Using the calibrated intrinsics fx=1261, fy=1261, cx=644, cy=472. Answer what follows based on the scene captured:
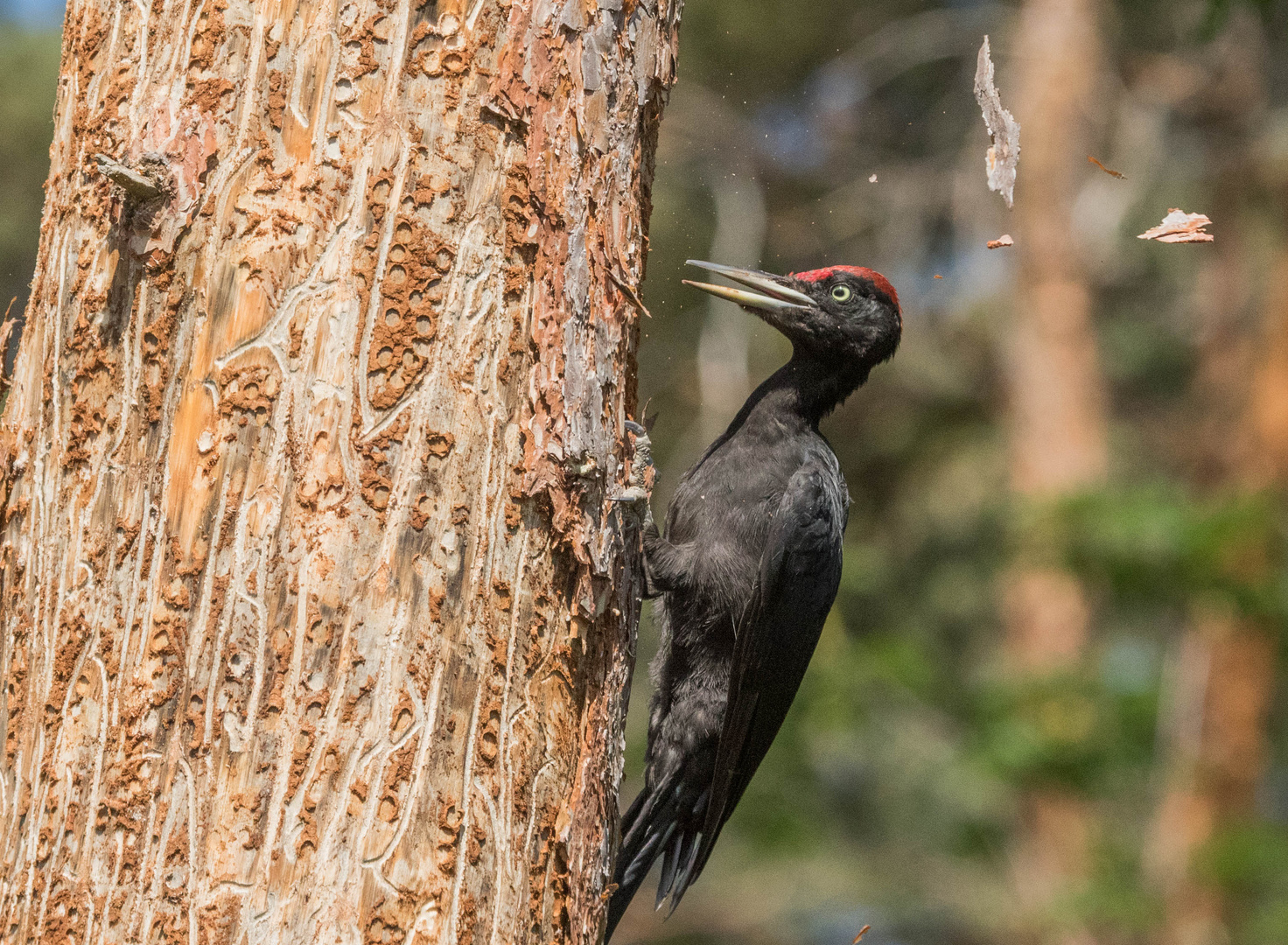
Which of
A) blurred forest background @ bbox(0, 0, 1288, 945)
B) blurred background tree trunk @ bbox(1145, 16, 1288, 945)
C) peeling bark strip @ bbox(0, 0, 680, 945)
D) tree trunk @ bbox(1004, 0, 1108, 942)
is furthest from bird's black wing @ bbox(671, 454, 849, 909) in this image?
tree trunk @ bbox(1004, 0, 1108, 942)

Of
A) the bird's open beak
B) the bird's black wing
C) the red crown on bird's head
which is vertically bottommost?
the bird's black wing

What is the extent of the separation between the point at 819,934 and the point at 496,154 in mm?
10820

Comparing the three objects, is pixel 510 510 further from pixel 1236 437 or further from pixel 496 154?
pixel 1236 437

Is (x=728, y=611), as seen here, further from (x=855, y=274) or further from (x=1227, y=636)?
(x=1227, y=636)

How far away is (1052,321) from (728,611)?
674cm

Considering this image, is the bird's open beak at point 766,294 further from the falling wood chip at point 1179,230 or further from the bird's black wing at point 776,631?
the falling wood chip at point 1179,230

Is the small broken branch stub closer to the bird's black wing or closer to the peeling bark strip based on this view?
the peeling bark strip

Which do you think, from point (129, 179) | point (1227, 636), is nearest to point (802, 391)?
point (129, 179)

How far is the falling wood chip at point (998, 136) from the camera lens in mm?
2508

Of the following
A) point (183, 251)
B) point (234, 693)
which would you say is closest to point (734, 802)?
point (234, 693)

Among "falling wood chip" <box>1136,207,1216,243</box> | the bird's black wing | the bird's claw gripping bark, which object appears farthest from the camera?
the bird's black wing

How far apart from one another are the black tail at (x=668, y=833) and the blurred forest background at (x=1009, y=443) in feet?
11.4

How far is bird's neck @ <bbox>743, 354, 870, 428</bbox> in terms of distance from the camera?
3.61 m

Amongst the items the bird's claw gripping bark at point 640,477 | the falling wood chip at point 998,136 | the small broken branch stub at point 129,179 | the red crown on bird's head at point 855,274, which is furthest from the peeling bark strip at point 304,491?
the red crown on bird's head at point 855,274
